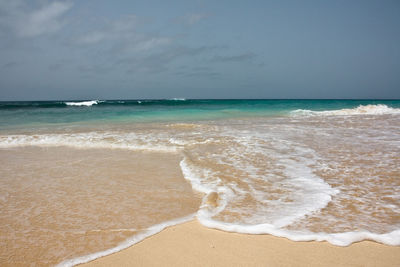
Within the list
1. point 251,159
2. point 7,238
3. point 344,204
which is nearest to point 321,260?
point 344,204

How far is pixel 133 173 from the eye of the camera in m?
4.68

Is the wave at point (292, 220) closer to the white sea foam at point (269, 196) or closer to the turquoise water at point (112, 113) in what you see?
the white sea foam at point (269, 196)

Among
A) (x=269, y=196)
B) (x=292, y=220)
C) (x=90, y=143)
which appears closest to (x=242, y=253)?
(x=292, y=220)

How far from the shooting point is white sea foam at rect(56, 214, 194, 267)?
2.16 m

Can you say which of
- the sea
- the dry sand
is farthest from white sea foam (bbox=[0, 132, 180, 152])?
the dry sand

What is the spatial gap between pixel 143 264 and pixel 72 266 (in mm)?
576

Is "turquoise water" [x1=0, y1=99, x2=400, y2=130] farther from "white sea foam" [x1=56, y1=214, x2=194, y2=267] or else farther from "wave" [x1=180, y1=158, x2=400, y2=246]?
"white sea foam" [x1=56, y1=214, x2=194, y2=267]

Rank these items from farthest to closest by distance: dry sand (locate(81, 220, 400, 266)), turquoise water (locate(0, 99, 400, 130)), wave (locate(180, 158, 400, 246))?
turquoise water (locate(0, 99, 400, 130)) < wave (locate(180, 158, 400, 246)) < dry sand (locate(81, 220, 400, 266))

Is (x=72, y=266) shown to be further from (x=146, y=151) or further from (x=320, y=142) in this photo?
(x=320, y=142)

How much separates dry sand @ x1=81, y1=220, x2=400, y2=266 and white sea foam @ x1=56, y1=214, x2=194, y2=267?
6cm

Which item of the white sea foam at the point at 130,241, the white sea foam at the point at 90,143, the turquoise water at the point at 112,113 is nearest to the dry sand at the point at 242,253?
the white sea foam at the point at 130,241

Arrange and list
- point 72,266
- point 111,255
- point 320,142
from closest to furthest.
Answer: point 72,266
point 111,255
point 320,142

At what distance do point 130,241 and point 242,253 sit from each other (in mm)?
1052

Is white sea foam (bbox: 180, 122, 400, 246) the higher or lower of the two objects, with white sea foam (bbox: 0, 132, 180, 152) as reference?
lower
